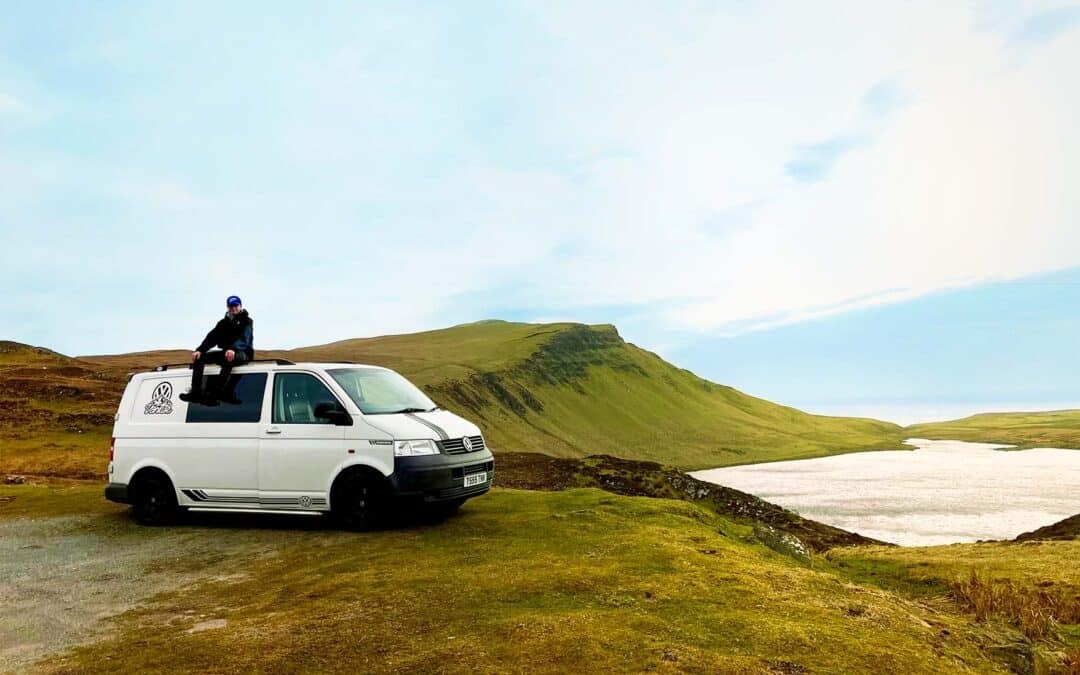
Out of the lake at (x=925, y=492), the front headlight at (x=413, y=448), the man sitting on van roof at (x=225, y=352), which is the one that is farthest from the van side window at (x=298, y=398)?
the lake at (x=925, y=492)

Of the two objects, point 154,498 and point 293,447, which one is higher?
point 293,447

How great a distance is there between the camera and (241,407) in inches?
591

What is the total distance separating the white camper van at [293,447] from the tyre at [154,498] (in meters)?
0.02

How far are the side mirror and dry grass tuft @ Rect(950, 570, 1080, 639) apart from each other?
1099 cm

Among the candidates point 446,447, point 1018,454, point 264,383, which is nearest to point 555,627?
point 446,447

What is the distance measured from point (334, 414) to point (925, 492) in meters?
102

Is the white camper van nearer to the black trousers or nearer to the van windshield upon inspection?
the van windshield

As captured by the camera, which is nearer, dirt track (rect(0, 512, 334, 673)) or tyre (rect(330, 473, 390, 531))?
dirt track (rect(0, 512, 334, 673))

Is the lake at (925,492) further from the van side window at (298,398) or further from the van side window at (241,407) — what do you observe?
the van side window at (241,407)

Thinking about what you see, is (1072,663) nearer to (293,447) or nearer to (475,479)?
(475,479)

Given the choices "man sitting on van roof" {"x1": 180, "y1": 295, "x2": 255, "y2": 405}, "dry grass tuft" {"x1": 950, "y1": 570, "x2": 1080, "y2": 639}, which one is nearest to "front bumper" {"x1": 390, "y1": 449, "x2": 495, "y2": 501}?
"man sitting on van roof" {"x1": 180, "y1": 295, "x2": 255, "y2": 405}

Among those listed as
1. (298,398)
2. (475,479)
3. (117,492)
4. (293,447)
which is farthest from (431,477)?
(117,492)

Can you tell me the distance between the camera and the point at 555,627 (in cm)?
798

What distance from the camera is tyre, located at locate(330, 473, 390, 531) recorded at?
1385 centimetres
